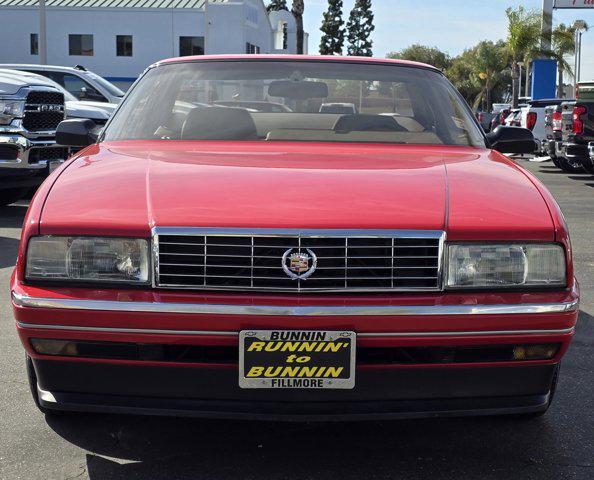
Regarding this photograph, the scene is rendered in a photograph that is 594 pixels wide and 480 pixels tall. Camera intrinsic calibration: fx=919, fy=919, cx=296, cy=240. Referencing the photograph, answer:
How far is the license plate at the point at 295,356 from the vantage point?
274 centimetres

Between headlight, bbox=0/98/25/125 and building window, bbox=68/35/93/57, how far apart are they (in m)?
45.5

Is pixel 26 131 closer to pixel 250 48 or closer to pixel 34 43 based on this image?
pixel 34 43

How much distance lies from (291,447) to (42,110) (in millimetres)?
7771

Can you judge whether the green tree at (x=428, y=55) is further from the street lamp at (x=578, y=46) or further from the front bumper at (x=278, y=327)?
the front bumper at (x=278, y=327)

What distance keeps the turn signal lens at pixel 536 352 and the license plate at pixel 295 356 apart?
0.55 metres

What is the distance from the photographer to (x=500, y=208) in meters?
3.01

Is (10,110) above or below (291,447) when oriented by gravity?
above

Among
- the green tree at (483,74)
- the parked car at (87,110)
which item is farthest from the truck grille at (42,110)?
the green tree at (483,74)

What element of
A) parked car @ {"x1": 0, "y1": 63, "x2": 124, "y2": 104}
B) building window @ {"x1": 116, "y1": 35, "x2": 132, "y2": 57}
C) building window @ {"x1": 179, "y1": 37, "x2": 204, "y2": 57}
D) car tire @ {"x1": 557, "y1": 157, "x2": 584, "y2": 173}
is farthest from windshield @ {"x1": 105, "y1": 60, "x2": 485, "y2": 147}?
building window @ {"x1": 116, "y1": 35, "x2": 132, "y2": 57}

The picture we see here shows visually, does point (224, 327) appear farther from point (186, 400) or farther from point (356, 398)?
point (356, 398)

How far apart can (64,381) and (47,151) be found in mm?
7694

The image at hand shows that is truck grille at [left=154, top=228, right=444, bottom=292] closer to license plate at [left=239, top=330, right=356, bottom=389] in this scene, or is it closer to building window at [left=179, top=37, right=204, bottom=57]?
license plate at [left=239, top=330, right=356, bottom=389]

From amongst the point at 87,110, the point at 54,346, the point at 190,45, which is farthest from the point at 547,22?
the point at 54,346

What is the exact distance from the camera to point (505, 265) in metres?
2.92
